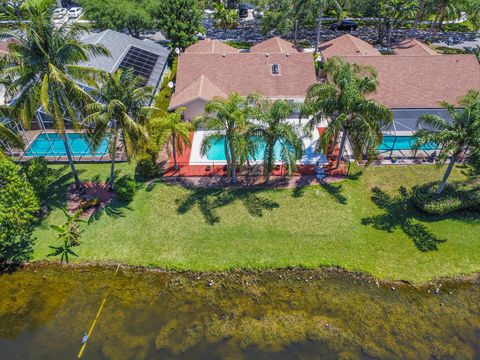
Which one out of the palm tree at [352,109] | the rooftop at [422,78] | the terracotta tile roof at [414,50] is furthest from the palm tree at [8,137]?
the terracotta tile roof at [414,50]

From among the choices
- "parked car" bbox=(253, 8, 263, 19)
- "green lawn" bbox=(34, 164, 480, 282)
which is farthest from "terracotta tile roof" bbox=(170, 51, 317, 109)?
"parked car" bbox=(253, 8, 263, 19)

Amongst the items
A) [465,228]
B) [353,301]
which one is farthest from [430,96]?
[353,301]

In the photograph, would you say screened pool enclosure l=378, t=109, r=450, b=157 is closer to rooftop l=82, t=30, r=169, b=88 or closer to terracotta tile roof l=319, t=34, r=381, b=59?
terracotta tile roof l=319, t=34, r=381, b=59

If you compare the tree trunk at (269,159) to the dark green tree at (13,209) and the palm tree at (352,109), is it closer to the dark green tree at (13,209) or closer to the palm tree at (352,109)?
the palm tree at (352,109)

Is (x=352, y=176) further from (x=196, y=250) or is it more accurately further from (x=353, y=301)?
(x=196, y=250)

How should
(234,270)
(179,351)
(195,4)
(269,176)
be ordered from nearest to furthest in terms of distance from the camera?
(179,351) < (234,270) < (269,176) < (195,4)

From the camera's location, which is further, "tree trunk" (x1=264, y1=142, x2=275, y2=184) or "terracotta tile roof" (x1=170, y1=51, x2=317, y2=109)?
"terracotta tile roof" (x1=170, y1=51, x2=317, y2=109)

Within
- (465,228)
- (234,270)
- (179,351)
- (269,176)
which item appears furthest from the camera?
(269,176)
